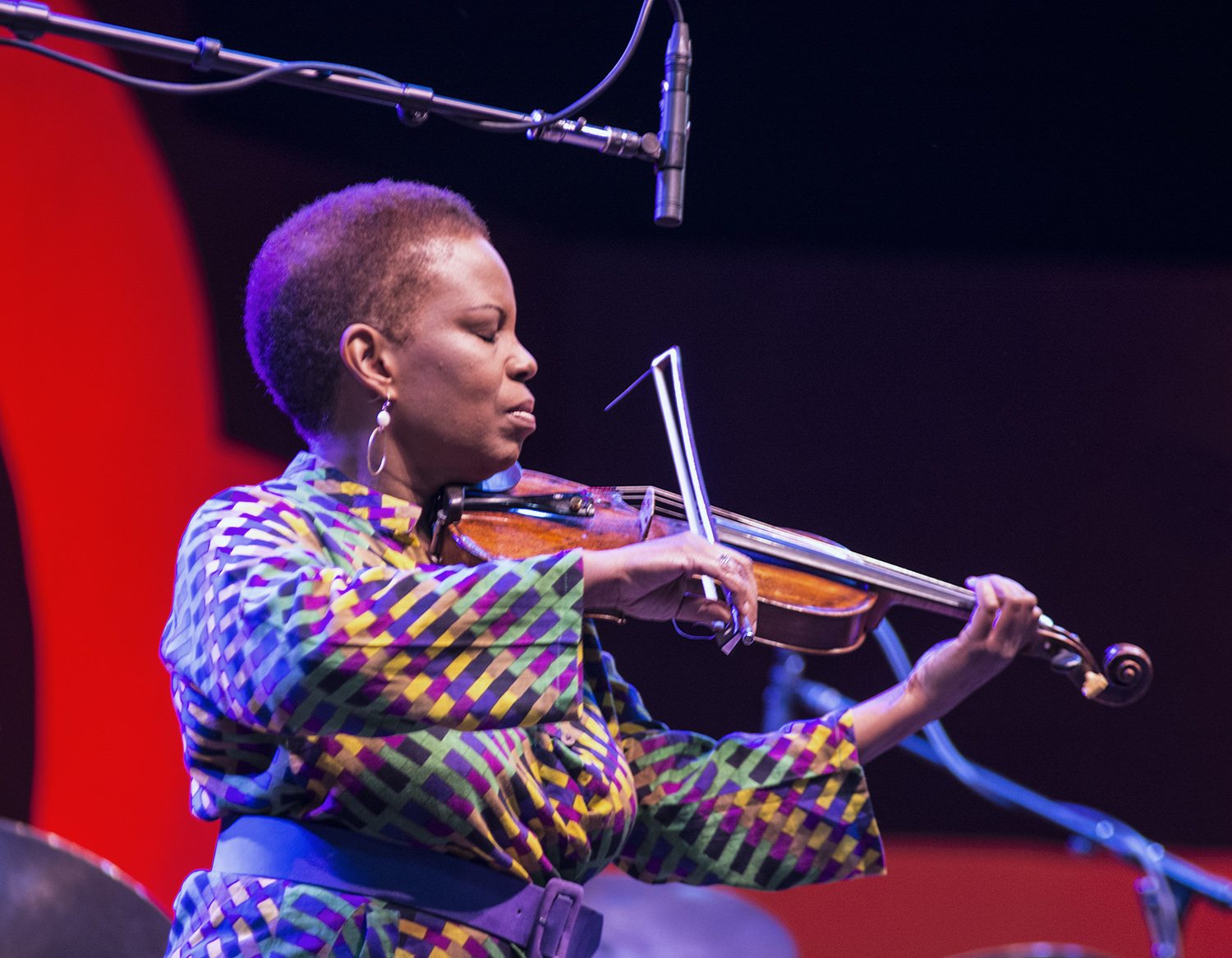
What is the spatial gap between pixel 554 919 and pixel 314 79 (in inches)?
33.6

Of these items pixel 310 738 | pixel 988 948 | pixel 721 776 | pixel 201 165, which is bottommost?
pixel 988 948

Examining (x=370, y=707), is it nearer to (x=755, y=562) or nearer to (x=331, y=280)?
(x=331, y=280)

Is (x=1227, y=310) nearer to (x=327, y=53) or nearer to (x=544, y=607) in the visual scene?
(x=327, y=53)

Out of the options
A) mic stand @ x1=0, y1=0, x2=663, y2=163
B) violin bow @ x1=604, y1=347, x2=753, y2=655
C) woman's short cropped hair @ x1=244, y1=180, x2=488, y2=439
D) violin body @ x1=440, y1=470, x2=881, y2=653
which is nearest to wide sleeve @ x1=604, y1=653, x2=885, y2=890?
violin body @ x1=440, y1=470, x2=881, y2=653

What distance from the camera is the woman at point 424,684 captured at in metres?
0.90

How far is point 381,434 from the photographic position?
4.22 ft

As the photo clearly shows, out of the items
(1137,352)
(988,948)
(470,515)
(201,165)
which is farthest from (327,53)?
(988,948)

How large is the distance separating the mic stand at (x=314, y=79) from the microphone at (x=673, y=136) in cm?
2

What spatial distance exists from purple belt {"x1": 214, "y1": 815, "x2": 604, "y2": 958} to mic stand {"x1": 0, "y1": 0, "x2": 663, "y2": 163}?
701 millimetres

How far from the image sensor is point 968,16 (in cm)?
244

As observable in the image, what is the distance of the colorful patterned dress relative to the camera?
0.89 metres

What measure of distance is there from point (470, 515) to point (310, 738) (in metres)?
0.40

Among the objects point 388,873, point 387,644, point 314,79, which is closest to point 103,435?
point 314,79

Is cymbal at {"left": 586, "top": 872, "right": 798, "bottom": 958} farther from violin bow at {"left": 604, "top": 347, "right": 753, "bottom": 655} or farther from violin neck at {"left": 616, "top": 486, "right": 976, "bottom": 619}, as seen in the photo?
violin bow at {"left": 604, "top": 347, "right": 753, "bottom": 655}
